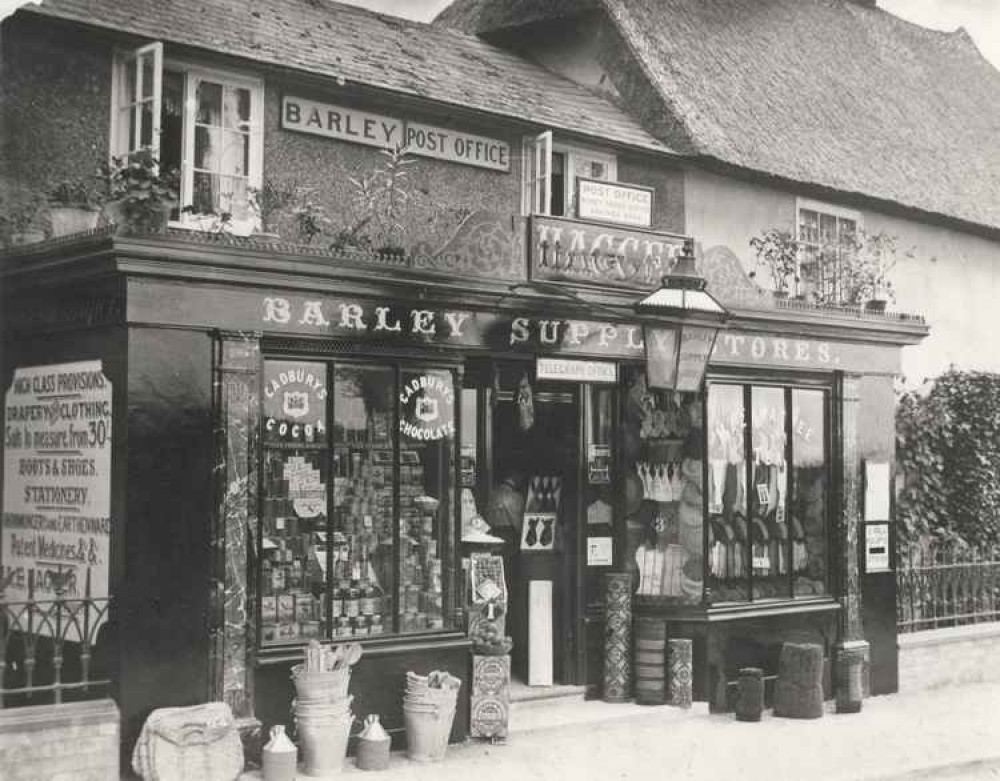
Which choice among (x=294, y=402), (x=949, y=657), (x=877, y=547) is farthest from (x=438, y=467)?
(x=949, y=657)

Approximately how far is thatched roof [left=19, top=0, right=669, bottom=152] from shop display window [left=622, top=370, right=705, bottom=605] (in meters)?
4.13

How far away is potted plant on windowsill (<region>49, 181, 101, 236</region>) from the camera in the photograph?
8.70 metres

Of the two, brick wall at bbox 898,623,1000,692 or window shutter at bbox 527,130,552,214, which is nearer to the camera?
brick wall at bbox 898,623,1000,692

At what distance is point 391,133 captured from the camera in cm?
1304

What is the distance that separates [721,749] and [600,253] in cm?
414

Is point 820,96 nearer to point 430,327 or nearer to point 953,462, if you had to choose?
point 953,462

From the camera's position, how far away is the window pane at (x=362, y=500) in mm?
9125

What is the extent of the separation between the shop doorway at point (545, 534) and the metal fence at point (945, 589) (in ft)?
12.6

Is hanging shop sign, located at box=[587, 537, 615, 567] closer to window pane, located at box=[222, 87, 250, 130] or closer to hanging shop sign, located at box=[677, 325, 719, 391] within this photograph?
hanging shop sign, located at box=[677, 325, 719, 391]

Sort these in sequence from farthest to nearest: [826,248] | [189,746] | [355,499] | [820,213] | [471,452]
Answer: [820,213]
[826,248]
[471,452]
[355,499]
[189,746]

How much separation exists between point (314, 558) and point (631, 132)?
830cm

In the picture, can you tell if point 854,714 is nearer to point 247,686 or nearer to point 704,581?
point 704,581

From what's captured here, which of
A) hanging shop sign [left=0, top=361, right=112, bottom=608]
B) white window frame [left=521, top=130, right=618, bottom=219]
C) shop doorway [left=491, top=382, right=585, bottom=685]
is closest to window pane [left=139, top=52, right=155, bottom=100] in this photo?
hanging shop sign [left=0, top=361, right=112, bottom=608]

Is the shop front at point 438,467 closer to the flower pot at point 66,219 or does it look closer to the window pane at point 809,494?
the window pane at point 809,494
